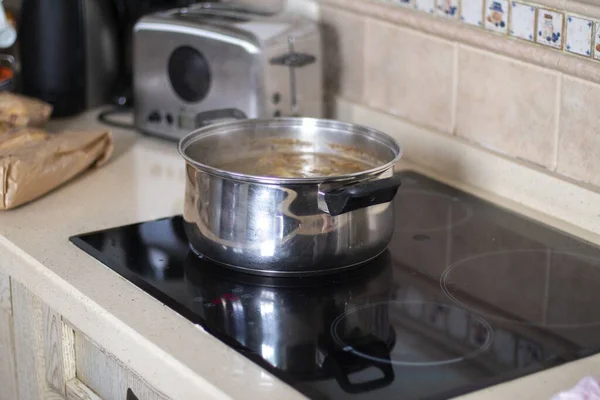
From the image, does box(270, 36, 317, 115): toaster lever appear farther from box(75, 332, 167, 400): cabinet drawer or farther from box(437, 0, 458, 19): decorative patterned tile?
box(75, 332, 167, 400): cabinet drawer

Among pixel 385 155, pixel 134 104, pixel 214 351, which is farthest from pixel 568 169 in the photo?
pixel 134 104

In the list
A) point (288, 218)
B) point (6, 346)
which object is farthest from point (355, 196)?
point (6, 346)

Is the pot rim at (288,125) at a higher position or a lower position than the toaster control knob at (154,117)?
higher

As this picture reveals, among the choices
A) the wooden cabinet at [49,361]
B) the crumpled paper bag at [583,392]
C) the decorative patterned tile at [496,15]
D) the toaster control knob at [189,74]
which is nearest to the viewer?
the crumpled paper bag at [583,392]

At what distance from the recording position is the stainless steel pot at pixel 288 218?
102 cm

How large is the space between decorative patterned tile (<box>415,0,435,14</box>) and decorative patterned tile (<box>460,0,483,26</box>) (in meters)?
0.06

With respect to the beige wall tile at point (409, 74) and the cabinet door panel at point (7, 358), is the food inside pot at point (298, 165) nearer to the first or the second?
the beige wall tile at point (409, 74)

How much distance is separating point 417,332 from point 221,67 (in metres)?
0.63

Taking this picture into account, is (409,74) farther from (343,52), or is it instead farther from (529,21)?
(529,21)

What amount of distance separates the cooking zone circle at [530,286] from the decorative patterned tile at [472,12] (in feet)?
1.10

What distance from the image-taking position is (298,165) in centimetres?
123

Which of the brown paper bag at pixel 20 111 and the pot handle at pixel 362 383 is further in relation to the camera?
Result: the brown paper bag at pixel 20 111

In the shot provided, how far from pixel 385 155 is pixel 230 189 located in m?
0.23

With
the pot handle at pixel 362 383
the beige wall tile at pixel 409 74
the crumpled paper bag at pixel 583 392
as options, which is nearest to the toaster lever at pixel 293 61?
the beige wall tile at pixel 409 74
